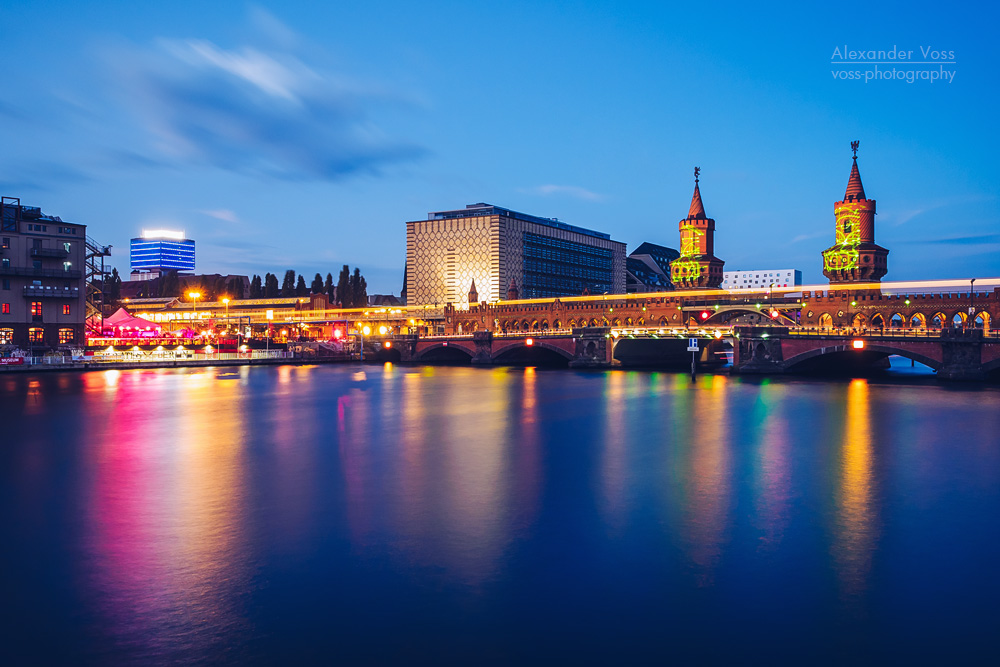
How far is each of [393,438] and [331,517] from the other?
48.9 feet

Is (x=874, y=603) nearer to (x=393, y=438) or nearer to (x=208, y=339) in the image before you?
(x=393, y=438)

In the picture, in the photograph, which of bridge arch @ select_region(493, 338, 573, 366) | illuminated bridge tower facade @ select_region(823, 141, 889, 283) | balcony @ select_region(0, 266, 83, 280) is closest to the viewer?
balcony @ select_region(0, 266, 83, 280)

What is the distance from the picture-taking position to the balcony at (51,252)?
83000 mm

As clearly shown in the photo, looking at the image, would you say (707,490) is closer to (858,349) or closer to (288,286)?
(858,349)

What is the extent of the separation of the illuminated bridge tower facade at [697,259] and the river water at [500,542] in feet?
268

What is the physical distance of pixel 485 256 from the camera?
493 feet

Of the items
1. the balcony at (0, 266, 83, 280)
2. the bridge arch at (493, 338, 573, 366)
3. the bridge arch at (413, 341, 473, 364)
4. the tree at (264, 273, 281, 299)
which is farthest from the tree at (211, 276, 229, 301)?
the bridge arch at (493, 338, 573, 366)

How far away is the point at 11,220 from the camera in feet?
269

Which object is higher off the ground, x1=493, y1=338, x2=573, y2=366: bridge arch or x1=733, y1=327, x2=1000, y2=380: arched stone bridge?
x1=733, y1=327, x2=1000, y2=380: arched stone bridge

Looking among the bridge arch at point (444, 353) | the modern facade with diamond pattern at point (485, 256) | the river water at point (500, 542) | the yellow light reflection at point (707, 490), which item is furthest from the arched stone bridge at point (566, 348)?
the river water at point (500, 542)

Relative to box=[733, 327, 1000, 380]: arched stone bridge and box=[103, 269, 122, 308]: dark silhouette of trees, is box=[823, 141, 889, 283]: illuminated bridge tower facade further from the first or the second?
box=[103, 269, 122, 308]: dark silhouette of trees

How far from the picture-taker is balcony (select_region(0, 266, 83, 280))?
80.6 meters

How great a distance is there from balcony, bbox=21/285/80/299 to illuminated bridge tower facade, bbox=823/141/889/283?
95.9 meters

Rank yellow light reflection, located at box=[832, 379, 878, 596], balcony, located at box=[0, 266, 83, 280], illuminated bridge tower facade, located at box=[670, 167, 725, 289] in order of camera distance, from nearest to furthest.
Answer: yellow light reflection, located at box=[832, 379, 878, 596] < balcony, located at box=[0, 266, 83, 280] < illuminated bridge tower facade, located at box=[670, 167, 725, 289]
